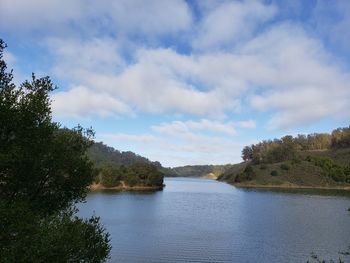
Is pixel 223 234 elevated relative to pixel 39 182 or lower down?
lower down

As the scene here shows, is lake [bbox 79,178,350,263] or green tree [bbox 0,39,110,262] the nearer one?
green tree [bbox 0,39,110,262]

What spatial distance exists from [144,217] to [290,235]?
41476 millimetres

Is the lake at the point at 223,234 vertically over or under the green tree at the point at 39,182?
under

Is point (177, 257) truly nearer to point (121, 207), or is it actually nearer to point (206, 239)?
point (206, 239)

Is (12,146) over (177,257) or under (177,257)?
over

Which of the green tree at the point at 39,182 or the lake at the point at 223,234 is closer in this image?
the green tree at the point at 39,182

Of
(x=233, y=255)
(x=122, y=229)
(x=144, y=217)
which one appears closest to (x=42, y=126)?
(x=233, y=255)

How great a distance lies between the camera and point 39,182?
1091 inches

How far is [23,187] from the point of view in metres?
26.0

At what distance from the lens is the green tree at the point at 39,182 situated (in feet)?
62.5

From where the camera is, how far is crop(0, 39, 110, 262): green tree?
19.1m

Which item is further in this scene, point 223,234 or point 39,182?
point 223,234

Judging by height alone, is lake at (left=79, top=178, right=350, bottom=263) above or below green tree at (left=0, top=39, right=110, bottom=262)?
below

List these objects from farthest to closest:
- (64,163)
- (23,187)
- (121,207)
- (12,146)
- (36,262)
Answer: (121,207), (64,163), (23,187), (12,146), (36,262)
